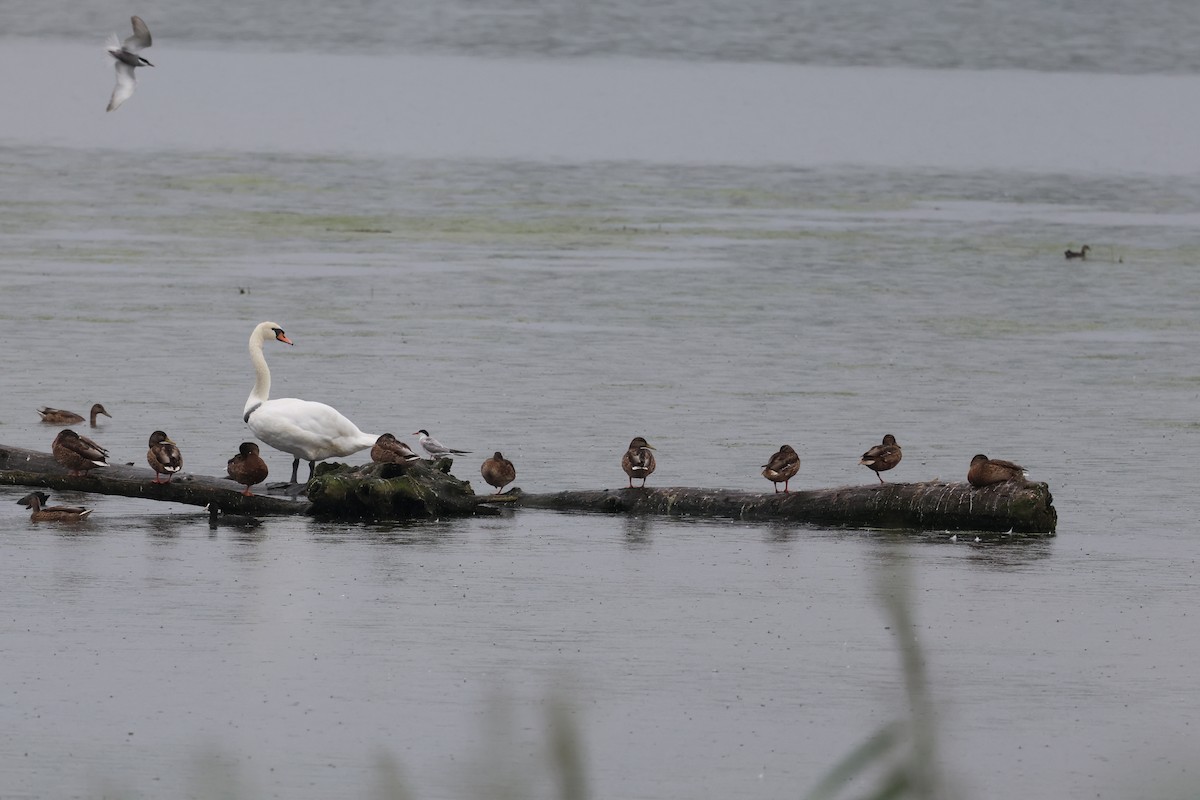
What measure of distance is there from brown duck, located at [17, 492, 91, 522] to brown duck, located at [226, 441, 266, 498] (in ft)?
3.03

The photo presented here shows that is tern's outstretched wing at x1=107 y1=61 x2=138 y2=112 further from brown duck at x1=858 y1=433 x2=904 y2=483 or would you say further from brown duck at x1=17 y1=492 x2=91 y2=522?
brown duck at x1=858 y1=433 x2=904 y2=483

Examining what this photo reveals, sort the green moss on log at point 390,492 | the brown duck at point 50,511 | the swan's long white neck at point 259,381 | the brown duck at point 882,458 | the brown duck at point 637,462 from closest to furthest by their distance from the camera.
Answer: the brown duck at point 50,511, the green moss on log at point 390,492, the brown duck at point 637,462, the brown duck at point 882,458, the swan's long white neck at point 259,381

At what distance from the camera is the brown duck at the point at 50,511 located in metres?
13.7

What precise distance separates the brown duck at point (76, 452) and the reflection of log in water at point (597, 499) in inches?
10.1

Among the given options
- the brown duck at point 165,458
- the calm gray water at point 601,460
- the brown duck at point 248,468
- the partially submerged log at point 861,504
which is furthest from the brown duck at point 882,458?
the brown duck at point 165,458

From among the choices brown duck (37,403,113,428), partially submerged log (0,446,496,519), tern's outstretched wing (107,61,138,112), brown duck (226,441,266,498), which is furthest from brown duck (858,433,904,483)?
brown duck (37,403,113,428)

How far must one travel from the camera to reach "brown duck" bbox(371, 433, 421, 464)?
14.1m

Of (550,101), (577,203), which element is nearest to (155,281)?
(577,203)

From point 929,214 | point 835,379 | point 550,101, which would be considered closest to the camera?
point 835,379

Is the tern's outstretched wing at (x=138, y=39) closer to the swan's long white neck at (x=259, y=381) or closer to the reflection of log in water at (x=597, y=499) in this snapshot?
the swan's long white neck at (x=259, y=381)

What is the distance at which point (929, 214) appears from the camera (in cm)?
3912

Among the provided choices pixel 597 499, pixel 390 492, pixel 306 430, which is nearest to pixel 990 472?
pixel 597 499

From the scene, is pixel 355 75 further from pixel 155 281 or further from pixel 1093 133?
pixel 155 281

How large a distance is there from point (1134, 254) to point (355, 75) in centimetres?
5840
